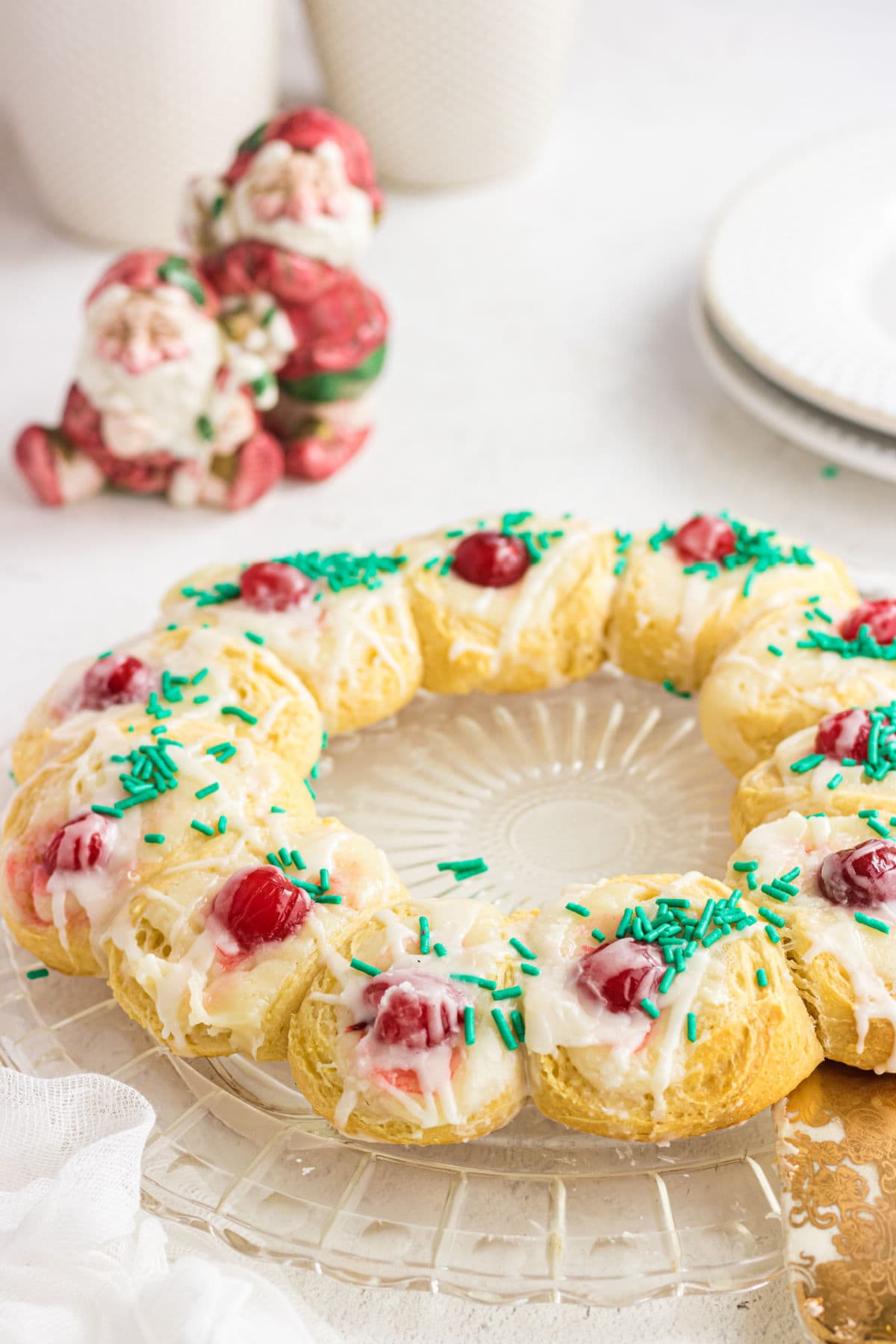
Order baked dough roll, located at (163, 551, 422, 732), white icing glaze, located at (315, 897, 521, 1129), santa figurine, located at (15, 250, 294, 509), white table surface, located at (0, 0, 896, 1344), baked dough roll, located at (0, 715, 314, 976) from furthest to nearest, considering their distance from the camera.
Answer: white table surface, located at (0, 0, 896, 1344) → santa figurine, located at (15, 250, 294, 509) → baked dough roll, located at (163, 551, 422, 732) → baked dough roll, located at (0, 715, 314, 976) → white icing glaze, located at (315, 897, 521, 1129)

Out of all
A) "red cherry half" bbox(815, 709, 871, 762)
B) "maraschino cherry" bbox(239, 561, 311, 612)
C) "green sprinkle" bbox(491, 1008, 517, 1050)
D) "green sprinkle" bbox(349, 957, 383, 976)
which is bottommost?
"red cherry half" bbox(815, 709, 871, 762)

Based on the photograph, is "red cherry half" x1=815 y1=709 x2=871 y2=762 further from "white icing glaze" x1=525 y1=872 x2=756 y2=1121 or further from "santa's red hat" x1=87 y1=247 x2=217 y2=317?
"santa's red hat" x1=87 y1=247 x2=217 y2=317

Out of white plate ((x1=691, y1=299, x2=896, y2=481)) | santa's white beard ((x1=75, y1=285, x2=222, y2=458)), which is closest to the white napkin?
santa's white beard ((x1=75, y1=285, x2=222, y2=458))

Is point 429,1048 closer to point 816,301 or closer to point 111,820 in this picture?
point 111,820

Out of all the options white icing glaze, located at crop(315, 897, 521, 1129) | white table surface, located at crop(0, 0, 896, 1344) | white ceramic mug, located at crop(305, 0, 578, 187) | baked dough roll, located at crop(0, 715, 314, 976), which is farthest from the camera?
white ceramic mug, located at crop(305, 0, 578, 187)

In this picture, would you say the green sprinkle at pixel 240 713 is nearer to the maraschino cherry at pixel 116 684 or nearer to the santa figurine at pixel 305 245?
the maraschino cherry at pixel 116 684

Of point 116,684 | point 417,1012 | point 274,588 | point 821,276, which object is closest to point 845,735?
point 417,1012

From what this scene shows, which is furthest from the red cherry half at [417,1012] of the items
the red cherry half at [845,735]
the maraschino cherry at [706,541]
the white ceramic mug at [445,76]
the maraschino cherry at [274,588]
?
the white ceramic mug at [445,76]
